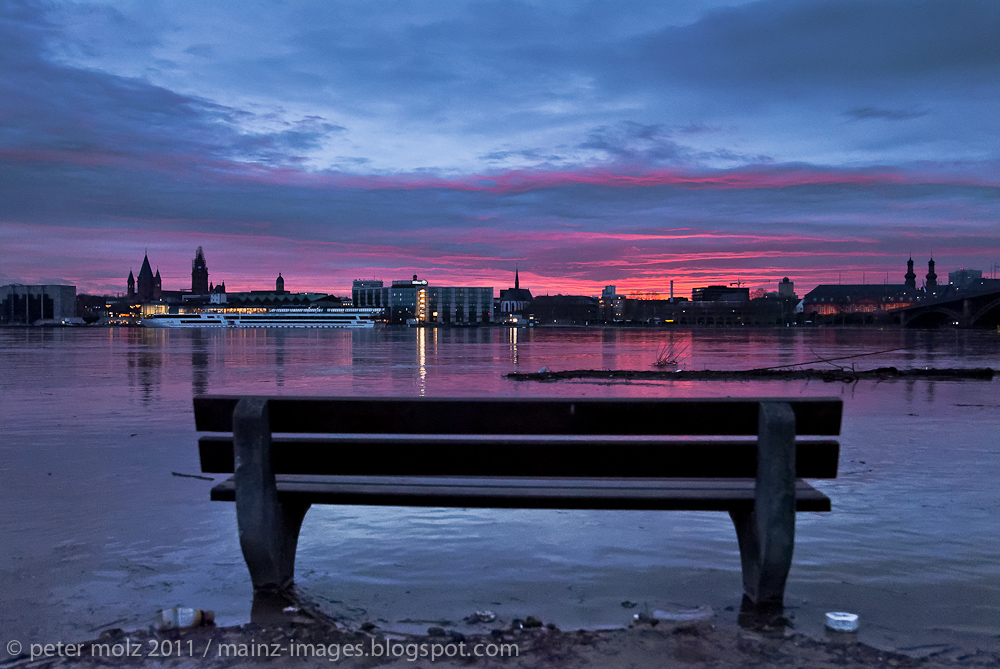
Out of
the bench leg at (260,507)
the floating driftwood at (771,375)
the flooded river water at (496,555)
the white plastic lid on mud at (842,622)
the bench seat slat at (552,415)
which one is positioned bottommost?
the floating driftwood at (771,375)

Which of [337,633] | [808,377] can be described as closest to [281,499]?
[337,633]

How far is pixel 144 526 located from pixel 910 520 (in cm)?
594

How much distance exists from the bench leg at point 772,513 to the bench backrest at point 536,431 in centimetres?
7

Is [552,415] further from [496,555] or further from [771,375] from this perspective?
[771,375]

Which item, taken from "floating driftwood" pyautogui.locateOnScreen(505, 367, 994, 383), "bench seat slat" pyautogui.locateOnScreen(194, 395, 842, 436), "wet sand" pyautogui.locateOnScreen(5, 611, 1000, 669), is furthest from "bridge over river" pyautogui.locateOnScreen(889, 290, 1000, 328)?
"wet sand" pyautogui.locateOnScreen(5, 611, 1000, 669)

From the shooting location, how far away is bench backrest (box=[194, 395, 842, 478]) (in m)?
3.69

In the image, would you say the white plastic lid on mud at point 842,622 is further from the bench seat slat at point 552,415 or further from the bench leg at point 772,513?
the bench seat slat at point 552,415

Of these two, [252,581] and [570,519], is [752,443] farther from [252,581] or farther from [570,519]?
[252,581]

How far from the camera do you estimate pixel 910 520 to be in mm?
5938

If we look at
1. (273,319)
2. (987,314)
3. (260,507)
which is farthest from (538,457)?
(273,319)

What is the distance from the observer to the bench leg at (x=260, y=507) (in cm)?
386

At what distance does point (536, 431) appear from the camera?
377 centimetres

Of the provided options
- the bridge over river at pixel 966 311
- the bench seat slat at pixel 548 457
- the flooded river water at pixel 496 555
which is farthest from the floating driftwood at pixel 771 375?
the bridge over river at pixel 966 311

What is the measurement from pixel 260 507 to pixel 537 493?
1.46m
